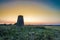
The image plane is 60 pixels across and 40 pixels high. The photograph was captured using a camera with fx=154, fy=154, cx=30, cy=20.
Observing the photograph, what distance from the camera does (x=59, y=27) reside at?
8.54 meters

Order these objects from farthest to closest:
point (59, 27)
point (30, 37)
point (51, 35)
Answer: point (59, 27)
point (51, 35)
point (30, 37)

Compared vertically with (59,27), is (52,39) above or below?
below

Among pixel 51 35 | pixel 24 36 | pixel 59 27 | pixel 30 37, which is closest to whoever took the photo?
pixel 30 37

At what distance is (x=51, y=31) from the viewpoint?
8.37 metres

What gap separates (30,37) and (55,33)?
2.24 meters

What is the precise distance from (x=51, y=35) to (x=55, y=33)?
0.37 meters

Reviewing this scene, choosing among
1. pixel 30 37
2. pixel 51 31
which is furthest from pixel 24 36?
pixel 51 31

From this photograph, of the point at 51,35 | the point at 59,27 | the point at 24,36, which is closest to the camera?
the point at 24,36

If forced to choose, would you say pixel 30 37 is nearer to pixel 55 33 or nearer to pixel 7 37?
pixel 7 37

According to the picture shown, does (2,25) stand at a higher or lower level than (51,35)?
higher

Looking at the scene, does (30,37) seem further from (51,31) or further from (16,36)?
(51,31)

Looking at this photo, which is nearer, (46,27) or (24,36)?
(24,36)

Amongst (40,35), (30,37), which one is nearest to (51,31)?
(40,35)

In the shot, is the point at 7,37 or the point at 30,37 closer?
the point at 30,37
